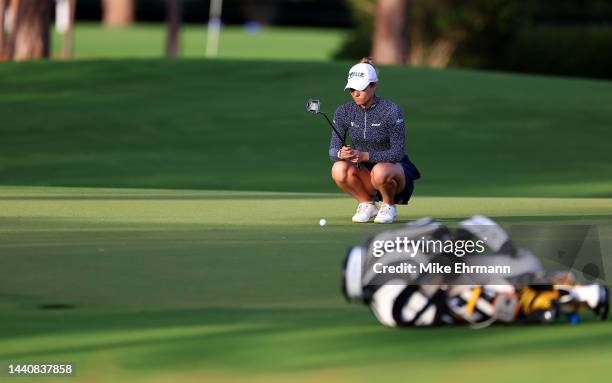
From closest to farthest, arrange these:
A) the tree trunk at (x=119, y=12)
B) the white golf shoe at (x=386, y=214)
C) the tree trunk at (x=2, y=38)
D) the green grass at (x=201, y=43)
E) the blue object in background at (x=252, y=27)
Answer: the white golf shoe at (x=386, y=214), the tree trunk at (x=2, y=38), the green grass at (x=201, y=43), the blue object in background at (x=252, y=27), the tree trunk at (x=119, y=12)

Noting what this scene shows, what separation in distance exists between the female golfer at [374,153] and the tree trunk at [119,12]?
79.2m

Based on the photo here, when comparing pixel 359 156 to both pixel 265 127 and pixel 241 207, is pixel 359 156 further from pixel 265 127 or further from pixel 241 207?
pixel 265 127

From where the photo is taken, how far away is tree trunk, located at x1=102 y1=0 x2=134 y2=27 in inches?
3644

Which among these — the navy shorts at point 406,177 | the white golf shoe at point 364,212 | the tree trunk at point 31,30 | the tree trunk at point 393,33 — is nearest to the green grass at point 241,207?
the white golf shoe at point 364,212

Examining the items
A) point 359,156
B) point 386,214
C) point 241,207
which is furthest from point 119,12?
point 359,156

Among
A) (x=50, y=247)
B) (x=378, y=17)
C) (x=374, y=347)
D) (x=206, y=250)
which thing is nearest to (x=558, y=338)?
(x=374, y=347)

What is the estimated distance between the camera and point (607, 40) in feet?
172

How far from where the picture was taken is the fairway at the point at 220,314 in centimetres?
751

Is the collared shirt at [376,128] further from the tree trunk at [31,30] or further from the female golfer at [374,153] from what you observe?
the tree trunk at [31,30]

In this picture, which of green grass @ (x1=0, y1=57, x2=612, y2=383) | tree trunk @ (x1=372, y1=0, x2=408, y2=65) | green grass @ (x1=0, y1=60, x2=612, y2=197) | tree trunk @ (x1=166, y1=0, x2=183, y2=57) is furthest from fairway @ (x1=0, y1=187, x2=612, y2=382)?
tree trunk @ (x1=166, y1=0, x2=183, y2=57)

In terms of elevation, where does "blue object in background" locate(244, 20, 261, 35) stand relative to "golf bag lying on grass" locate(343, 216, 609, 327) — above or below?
above

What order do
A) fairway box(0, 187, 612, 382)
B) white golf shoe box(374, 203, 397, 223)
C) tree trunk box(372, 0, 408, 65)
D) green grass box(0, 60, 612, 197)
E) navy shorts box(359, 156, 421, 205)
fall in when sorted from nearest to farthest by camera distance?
1. fairway box(0, 187, 612, 382)
2. white golf shoe box(374, 203, 397, 223)
3. navy shorts box(359, 156, 421, 205)
4. green grass box(0, 60, 612, 197)
5. tree trunk box(372, 0, 408, 65)

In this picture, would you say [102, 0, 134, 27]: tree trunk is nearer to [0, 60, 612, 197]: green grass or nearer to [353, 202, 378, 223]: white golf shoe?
[0, 60, 612, 197]: green grass

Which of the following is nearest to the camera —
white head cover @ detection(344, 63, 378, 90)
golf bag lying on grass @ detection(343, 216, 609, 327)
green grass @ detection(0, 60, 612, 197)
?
golf bag lying on grass @ detection(343, 216, 609, 327)
